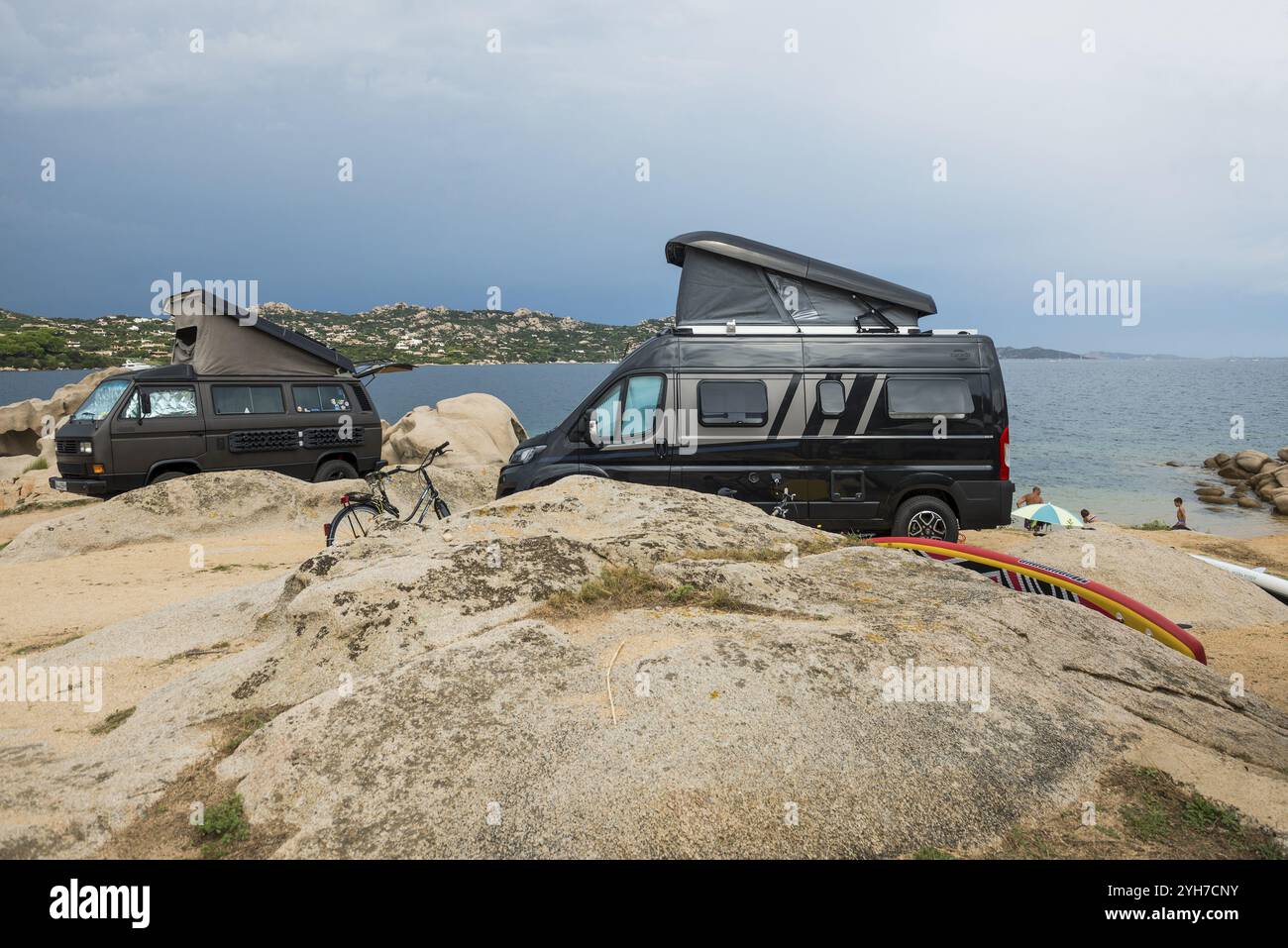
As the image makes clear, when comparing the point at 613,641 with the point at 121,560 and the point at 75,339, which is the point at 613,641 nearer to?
the point at 121,560

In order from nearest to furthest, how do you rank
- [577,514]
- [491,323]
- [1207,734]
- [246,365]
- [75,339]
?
[1207,734]
[577,514]
[246,365]
[75,339]
[491,323]

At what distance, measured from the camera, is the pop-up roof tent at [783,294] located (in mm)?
10133

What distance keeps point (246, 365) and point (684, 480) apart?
9874 mm

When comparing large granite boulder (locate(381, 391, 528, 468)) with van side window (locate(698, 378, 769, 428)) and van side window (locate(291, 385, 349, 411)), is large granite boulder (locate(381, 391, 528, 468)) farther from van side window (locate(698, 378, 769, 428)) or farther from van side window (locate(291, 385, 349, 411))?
van side window (locate(698, 378, 769, 428))

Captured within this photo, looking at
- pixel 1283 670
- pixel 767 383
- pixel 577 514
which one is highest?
pixel 767 383

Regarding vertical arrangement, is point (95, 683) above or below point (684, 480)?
below

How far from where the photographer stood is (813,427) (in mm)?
9664

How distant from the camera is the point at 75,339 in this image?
361 feet

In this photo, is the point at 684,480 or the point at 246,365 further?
the point at 246,365

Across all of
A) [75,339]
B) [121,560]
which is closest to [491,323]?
[75,339]

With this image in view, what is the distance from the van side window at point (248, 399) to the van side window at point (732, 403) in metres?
9.75

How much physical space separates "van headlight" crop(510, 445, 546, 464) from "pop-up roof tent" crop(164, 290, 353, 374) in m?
7.56

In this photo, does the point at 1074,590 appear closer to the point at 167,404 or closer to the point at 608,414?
the point at 608,414

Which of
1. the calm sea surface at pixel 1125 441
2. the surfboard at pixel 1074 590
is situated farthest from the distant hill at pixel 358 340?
the surfboard at pixel 1074 590
